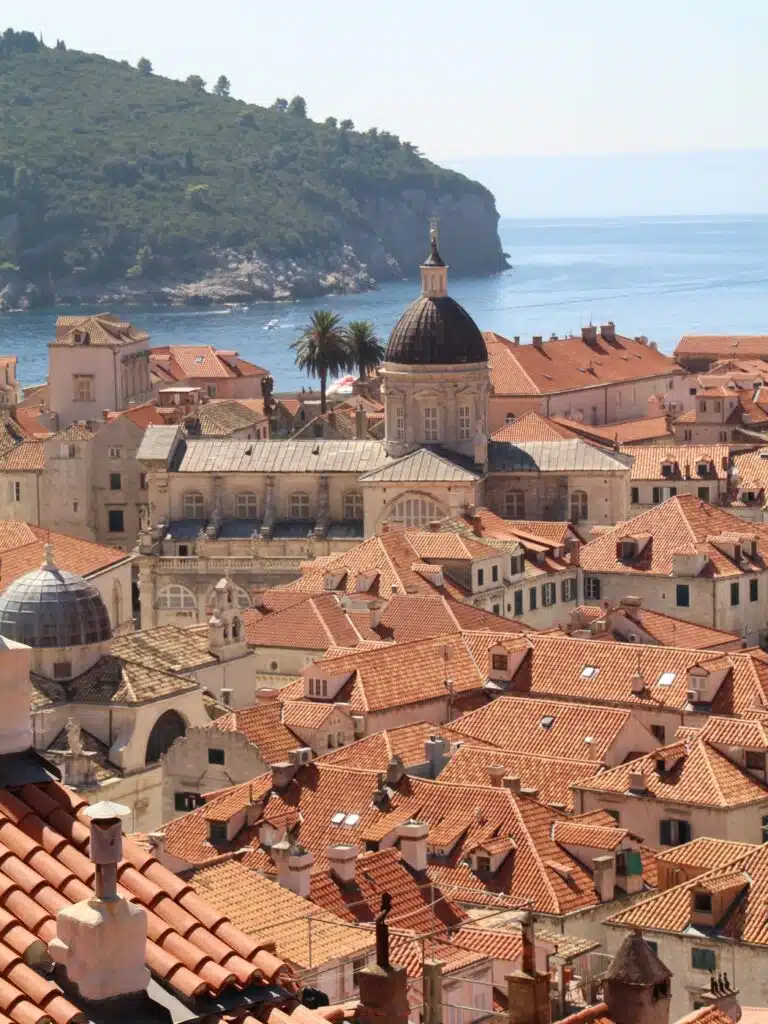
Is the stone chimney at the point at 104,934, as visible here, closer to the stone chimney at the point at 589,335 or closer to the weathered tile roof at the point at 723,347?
the stone chimney at the point at 589,335

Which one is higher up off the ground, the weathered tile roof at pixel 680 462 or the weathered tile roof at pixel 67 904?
the weathered tile roof at pixel 67 904

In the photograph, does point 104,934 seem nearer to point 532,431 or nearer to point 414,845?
point 414,845

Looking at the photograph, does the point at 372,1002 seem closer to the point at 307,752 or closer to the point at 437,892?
the point at 437,892

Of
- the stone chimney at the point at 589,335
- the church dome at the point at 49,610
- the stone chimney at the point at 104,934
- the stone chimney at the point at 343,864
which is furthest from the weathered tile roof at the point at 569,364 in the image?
the stone chimney at the point at 104,934

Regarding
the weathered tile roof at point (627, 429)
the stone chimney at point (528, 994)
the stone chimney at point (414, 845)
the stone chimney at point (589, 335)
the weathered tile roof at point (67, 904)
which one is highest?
the weathered tile roof at point (67, 904)

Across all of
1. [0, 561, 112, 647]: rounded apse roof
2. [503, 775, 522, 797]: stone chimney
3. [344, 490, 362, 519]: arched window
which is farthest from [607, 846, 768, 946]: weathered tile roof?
[344, 490, 362, 519]: arched window

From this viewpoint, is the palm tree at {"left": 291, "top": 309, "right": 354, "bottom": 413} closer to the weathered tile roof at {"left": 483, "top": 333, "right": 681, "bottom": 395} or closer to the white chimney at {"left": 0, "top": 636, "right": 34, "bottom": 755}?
the weathered tile roof at {"left": 483, "top": 333, "right": 681, "bottom": 395}
